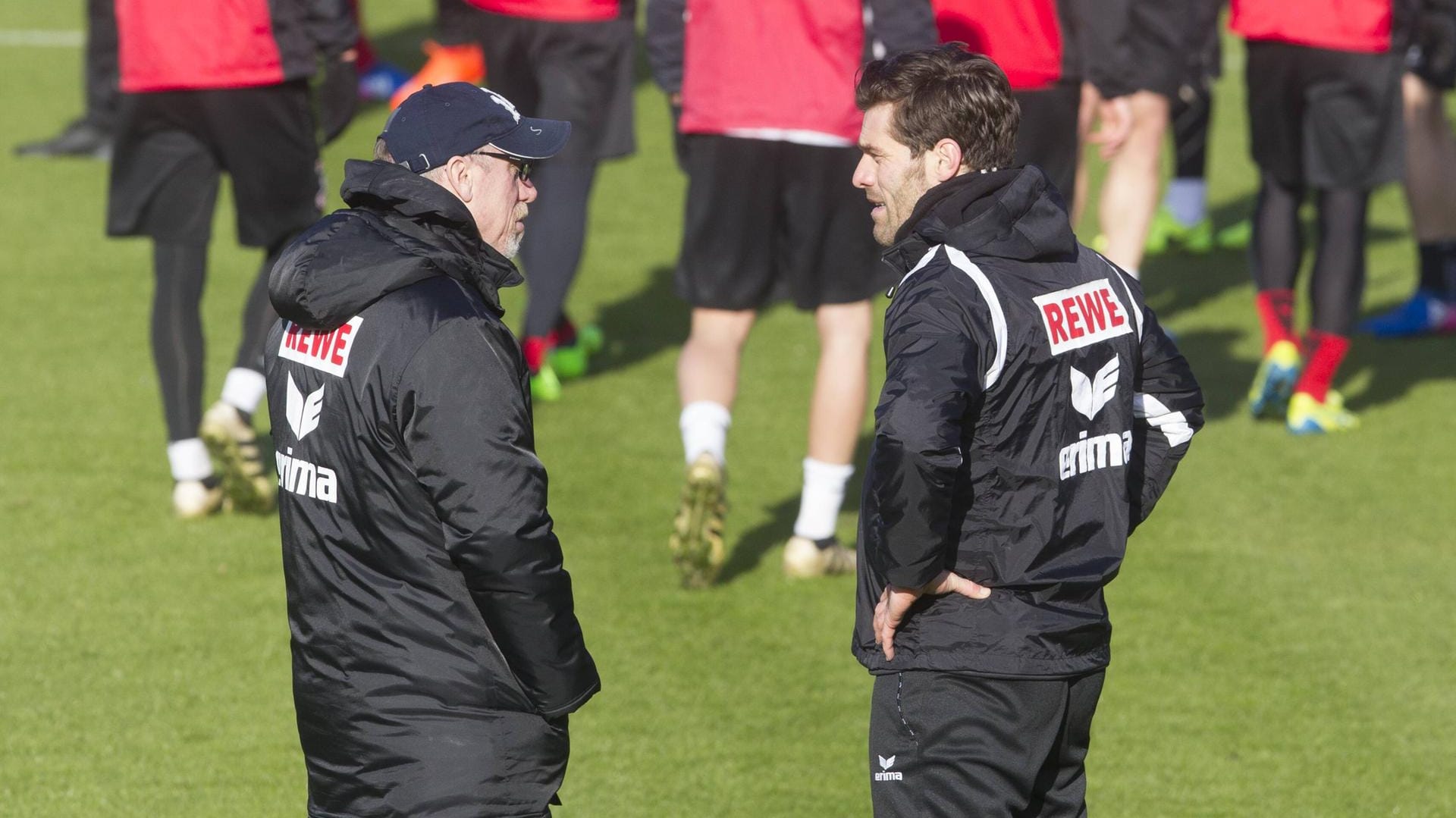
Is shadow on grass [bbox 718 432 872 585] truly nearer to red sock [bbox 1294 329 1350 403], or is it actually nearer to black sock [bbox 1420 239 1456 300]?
red sock [bbox 1294 329 1350 403]

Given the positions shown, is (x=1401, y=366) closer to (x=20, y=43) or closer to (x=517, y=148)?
(x=517, y=148)

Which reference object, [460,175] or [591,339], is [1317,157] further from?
[460,175]

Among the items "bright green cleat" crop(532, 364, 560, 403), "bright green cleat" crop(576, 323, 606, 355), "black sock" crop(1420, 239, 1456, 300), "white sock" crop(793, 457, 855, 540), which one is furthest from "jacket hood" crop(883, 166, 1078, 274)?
"black sock" crop(1420, 239, 1456, 300)

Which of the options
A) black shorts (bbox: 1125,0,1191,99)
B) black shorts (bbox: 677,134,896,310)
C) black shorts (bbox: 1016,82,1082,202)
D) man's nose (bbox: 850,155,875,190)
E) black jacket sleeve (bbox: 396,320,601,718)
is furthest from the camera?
black shorts (bbox: 1125,0,1191,99)

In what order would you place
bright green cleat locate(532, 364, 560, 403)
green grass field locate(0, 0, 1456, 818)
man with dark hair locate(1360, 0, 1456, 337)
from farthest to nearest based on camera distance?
1. man with dark hair locate(1360, 0, 1456, 337)
2. bright green cleat locate(532, 364, 560, 403)
3. green grass field locate(0, 0, 1456, 818)

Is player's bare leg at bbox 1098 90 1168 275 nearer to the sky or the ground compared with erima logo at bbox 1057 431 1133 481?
nearer to the ground

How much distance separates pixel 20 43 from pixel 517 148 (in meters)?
13.0

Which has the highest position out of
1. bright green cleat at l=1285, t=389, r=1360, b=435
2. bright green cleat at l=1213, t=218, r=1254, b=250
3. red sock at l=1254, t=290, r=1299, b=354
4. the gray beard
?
the gray beard

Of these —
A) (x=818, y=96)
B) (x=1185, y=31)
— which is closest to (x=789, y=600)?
(x=818, y=96)

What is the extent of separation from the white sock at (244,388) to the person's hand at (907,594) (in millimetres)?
3582

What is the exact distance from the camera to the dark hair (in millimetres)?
3088

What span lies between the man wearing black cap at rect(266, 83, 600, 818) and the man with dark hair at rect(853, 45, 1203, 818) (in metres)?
0.56

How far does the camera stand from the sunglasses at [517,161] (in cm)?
295

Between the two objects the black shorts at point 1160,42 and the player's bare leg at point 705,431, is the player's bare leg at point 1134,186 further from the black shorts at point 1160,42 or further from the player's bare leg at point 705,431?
the player's bare leg at point 705,431
